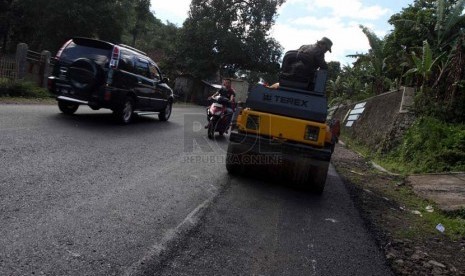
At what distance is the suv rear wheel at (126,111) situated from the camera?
10.8 meters

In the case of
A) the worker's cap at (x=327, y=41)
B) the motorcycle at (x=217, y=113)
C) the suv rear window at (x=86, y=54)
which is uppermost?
the worker's cap at (x=327, y=41)

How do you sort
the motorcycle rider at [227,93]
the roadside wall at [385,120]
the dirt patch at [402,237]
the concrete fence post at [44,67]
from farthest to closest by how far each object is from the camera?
the concrete fence post at [44,67] → the roadside wall at [385,120] → the motorcycle rider at [227,93] → the dirt patch at [402,237]

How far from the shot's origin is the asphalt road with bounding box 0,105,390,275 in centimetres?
331

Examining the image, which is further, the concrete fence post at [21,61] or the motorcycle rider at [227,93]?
the concrete fence post at [21,61]

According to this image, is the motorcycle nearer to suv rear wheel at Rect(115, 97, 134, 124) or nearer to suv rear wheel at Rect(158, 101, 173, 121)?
suv rear wheel at Rect(115, 97, 134, 124)

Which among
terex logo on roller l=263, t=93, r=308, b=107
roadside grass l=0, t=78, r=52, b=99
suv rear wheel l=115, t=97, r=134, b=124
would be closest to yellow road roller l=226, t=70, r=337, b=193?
terex logo on roller l=263, t=93, r=308, b=107

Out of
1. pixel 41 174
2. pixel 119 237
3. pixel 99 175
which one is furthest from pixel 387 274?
pixel 41 174

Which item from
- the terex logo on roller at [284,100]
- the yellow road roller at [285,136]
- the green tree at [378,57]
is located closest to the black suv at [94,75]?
the yellow road roller at [285,136]

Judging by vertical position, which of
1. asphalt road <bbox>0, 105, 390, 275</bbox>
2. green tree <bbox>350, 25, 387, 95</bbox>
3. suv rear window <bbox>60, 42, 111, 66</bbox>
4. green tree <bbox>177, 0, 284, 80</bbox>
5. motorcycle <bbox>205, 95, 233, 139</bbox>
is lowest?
asphalt road <bbox>0, 105, 390, 275</bbox>

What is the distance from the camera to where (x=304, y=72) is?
25.5 feet

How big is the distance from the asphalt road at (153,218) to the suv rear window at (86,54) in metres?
2.81

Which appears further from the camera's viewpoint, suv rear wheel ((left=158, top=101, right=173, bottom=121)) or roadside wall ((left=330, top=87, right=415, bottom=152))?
suv rear wheel ((left=158, top=101, right=173, bottom=121))

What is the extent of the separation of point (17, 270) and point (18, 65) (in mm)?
17175

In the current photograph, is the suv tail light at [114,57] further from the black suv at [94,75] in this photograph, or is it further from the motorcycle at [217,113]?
the motorcycle at [217,113]
